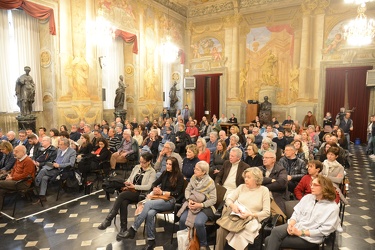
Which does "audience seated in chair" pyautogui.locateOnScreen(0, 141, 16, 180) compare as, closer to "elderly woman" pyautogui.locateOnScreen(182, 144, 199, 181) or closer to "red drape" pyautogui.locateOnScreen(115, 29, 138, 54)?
"elderly woman" pyautogui.locateOnScreen(182, 144, 199, 181)

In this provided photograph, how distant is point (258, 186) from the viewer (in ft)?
10.8

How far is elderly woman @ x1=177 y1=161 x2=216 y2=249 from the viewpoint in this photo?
335 cm

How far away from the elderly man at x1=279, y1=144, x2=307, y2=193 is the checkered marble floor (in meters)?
0.99

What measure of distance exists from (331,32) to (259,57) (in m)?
3.61

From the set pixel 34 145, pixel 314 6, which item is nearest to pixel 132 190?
pixel 34 145

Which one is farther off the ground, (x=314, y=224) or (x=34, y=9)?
(x=34, y=9)

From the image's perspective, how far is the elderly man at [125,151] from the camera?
639cm

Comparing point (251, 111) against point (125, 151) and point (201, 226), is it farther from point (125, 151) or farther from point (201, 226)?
point (201, 226)

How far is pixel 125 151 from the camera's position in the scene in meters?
6.55

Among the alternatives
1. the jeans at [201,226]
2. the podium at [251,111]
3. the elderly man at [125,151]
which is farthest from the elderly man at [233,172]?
the podium at [251,111]

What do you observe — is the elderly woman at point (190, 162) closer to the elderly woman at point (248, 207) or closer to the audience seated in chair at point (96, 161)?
the elderly woman at point (248, 207)

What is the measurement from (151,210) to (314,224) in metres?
2.07

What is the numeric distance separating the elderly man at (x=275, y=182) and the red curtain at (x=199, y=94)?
1201cm

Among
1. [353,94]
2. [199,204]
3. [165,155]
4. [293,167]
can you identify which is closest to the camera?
[199,204]
